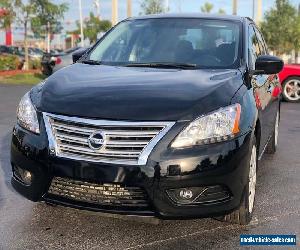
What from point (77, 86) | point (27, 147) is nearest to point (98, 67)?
point (77, 86)

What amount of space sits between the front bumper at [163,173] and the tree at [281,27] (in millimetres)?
30851

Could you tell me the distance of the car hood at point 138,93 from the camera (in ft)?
11.4

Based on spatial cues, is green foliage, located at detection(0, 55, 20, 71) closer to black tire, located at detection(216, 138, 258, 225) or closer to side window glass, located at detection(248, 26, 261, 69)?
side window glass, located at detection(248, 26, 261, 69)

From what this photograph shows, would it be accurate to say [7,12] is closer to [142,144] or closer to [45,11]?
[45,11]

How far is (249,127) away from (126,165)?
1.00 m

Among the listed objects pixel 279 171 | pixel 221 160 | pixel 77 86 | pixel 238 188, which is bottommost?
pixel 279 171

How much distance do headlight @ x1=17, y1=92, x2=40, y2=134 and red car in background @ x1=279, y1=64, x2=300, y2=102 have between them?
9.75 metres

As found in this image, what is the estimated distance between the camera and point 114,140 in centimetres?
338

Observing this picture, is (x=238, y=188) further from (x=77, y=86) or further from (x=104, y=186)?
(x=77, y=86)

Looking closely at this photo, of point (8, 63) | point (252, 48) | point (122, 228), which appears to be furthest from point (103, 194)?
point (8, 63)

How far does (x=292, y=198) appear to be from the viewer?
4.81 m

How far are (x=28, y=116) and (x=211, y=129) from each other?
53.4 inches

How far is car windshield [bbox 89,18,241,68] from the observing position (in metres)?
4.67

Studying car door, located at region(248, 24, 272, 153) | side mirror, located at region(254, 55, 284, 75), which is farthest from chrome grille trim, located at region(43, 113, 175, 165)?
side mirror, located at region(254, 55, 284, 75)
